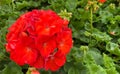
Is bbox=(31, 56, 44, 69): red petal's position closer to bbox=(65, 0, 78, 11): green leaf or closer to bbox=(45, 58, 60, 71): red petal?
bbox=(45, 58, 60, 71): red petal

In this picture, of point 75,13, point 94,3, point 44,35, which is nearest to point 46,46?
point 44,35

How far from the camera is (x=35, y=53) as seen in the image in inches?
56.4

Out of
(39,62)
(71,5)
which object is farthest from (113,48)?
(39,62)

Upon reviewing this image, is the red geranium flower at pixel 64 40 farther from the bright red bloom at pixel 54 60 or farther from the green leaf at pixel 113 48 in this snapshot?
the green leaf at pixel 113 48

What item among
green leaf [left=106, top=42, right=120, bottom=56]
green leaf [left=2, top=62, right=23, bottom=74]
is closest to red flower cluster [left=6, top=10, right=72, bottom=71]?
green leaf [left=2, top=62, right=23, bottom=74]

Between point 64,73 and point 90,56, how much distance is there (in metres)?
0.16

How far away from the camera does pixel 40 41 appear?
140cm

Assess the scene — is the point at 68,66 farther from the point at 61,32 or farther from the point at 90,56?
the point at 61,32

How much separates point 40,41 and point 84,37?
0.85 metres

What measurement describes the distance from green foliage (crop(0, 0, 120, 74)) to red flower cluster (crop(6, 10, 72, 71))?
23 cm

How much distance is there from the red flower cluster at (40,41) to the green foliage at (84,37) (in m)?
0.23

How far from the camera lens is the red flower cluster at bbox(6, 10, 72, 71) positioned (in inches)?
55.6

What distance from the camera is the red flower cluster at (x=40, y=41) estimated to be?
4.64 ft

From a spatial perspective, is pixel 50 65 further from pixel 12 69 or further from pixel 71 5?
pixel 71 5
